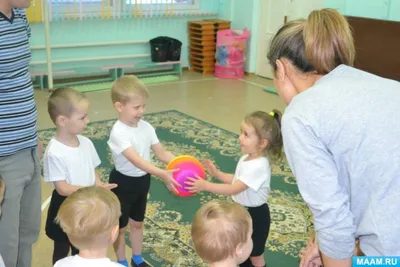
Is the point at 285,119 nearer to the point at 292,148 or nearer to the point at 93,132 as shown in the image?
the point at 292,148

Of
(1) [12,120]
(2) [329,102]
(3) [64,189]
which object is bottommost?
(3) [64,189]

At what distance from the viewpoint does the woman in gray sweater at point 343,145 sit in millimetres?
1343

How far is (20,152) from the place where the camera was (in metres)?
2.07

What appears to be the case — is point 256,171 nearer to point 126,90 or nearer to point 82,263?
point 126,90

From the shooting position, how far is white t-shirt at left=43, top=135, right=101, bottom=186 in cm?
224

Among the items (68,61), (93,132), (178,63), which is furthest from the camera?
(178,63)

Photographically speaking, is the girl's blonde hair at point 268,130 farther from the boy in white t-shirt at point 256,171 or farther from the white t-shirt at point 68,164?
the white t-shirt at point 68,164

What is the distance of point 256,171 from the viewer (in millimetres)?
2443

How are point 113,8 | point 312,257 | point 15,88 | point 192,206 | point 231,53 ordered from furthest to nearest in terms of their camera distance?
1. point 231,53
2. point 113,8
3. point 192,206
4. point 15,88
5. point 312,257

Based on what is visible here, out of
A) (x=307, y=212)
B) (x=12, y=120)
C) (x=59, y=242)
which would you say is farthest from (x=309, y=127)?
(x=307, y=212)

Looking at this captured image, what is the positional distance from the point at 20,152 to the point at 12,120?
5.6 inches

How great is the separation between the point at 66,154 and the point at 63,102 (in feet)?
0.79

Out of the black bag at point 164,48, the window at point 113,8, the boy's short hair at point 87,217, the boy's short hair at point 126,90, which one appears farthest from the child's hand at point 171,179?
the black bag at point 164,48

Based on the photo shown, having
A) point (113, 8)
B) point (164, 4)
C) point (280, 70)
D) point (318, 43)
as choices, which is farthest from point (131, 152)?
point (164, 4)
